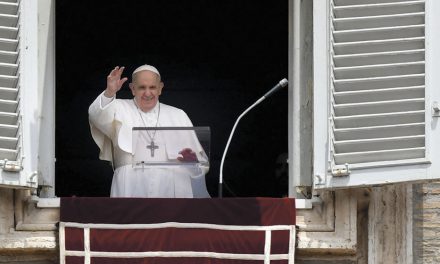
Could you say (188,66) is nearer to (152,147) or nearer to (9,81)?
(152,147)

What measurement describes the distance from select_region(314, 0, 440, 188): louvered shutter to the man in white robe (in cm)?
78

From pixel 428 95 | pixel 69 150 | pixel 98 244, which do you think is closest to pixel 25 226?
pixel 98 244

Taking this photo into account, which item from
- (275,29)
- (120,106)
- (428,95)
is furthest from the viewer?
(275,29)

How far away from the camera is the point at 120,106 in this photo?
432 inches

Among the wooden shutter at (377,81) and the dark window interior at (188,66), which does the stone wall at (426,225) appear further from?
the dark window interior at (188,66)

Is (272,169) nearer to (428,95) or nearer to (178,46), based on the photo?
(178,46)

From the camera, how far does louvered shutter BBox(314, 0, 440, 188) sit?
10055 millimetres

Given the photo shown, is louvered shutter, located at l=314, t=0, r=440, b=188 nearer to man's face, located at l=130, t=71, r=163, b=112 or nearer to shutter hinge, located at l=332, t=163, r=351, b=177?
shutter hinge, located at l=332, t=163, r=351, b=177

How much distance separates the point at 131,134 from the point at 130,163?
0.18 meters

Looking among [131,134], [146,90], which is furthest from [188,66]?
[131,134]

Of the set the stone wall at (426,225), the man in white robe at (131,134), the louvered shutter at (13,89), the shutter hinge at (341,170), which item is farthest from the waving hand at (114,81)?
the stone wall at (426,225)

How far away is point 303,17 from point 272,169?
9.75 feet

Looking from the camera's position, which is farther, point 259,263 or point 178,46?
point 178,46

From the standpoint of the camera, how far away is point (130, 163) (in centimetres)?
1071
